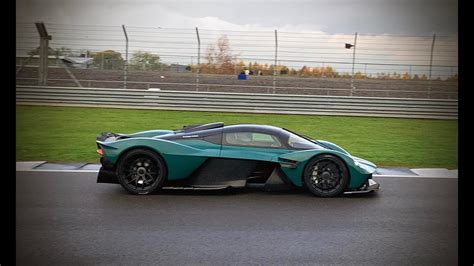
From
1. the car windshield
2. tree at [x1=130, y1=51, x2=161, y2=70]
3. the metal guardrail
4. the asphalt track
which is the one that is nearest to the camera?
the asphalt track

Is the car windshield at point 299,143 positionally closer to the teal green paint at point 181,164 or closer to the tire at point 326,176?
the tire at point 326,176

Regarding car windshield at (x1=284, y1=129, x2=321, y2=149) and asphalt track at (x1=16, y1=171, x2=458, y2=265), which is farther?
car windshield at (x1=284, y1=129, x2=321, y2=149)

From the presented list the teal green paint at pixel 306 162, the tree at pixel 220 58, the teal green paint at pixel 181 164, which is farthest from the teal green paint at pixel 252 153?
the tree at pixel 220 58

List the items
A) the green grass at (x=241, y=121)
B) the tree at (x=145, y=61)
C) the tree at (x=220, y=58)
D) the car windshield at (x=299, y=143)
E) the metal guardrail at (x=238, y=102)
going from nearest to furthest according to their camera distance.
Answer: the car windshield at (x=299, y=143) < the green grass at (x=241, y=121) < the metal guardrail at (x=238, y=102) < the tree at (x=145, y=61) < the tree at (x=220, y=58)

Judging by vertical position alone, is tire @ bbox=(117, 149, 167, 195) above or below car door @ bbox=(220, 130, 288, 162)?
below

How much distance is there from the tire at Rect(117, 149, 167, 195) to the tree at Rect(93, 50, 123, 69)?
7.11 meters

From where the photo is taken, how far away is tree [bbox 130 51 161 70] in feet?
43.6

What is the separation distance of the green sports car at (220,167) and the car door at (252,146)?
0.01m

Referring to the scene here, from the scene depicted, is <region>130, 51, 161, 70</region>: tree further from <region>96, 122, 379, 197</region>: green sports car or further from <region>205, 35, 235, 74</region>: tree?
<region>96, 122, 379, 197</region>: green sports car

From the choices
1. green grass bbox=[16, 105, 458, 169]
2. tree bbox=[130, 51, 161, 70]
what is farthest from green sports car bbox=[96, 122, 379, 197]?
tree bbox=[130, 51, 161, 70]

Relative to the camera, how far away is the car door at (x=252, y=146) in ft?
20.0

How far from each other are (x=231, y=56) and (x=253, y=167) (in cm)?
805

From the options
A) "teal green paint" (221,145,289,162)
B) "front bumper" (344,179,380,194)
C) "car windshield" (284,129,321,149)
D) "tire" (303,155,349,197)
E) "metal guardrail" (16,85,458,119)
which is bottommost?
"front bumper" (344,179,380,194)

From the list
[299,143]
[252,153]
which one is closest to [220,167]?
[252,153]
